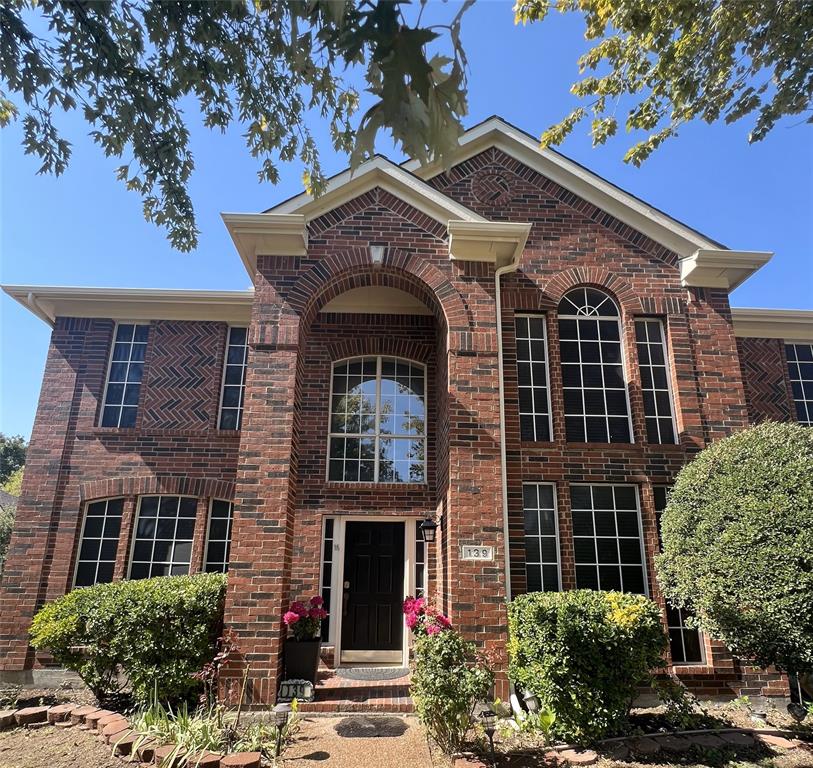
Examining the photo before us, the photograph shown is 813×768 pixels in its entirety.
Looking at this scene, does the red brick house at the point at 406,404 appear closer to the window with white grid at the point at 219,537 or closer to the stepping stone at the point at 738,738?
the window with white grid at the point at 219,537

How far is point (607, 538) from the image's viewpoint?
26.0 feet

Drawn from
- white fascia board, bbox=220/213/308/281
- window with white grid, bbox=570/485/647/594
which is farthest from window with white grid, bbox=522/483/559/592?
white fascia board, bbox=220/213/308/281

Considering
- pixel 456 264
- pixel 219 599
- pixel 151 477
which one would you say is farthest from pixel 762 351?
pixel 151 477

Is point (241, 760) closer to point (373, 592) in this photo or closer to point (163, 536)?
point (373, 592)

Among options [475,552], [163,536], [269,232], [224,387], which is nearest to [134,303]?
[224,387]

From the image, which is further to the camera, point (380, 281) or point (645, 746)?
point (380, 281)

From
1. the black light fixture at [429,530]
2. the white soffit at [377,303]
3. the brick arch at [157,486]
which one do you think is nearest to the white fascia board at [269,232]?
the white soffit at [377,303]

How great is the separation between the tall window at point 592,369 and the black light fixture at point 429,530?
96.3 inches

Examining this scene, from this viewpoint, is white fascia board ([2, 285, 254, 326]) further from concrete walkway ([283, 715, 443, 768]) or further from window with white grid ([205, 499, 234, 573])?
concrete walkway ([283, 715, 443, 768])

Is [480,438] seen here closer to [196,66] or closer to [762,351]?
[196,66]

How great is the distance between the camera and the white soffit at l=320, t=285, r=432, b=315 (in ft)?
30.0

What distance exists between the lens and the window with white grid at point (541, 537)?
7.68 metres

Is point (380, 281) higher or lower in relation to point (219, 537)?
higher

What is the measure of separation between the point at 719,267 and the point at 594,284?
6.34 ft
